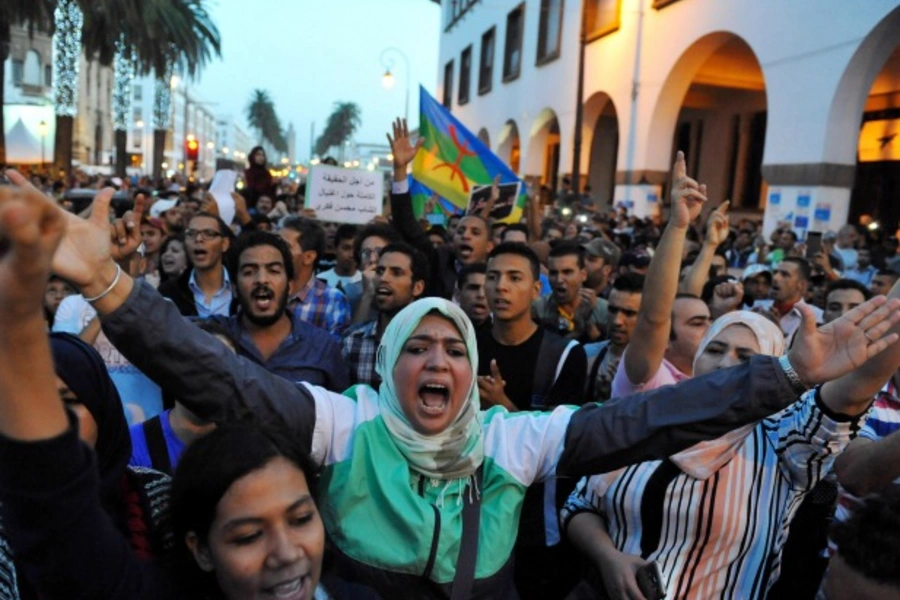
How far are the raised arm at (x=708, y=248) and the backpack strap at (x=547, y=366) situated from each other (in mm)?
649

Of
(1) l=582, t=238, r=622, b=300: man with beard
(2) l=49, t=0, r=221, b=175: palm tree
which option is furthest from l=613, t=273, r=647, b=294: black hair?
(2) l=49, t=0, r=221, b=175: palm tree

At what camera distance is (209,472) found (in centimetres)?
157

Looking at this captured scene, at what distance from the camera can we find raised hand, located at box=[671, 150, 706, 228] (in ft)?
8.85

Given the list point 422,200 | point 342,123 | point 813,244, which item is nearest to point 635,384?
point 422,200

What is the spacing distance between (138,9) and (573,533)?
22636 mm

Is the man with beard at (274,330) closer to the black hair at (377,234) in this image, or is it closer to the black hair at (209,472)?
the black hair at (377,234)

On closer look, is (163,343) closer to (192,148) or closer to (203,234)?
(203,234)

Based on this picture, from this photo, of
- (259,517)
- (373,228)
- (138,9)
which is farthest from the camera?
(138,9)

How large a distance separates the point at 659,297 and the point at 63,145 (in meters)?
26.3

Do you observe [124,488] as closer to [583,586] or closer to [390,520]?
[390,520]

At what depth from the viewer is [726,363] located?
2564mm

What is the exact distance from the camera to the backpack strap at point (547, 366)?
3322mm

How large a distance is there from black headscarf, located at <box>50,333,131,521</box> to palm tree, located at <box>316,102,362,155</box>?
355 feet

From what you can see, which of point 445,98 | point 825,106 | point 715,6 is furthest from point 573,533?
point 445,98
